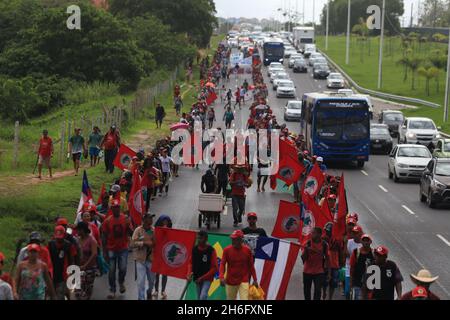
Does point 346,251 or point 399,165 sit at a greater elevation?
point 346,251

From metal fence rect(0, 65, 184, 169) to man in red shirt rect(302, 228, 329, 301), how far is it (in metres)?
17.8

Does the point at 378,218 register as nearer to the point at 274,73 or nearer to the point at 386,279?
the point at 386,279

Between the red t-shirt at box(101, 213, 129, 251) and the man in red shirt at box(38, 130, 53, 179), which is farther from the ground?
the red t-shirt at box(101, 213, 129, 251)

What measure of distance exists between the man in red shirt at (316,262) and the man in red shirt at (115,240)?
2922 mm

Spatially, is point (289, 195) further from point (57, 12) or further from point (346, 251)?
point (57, 12)

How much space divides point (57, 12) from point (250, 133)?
3022 cm

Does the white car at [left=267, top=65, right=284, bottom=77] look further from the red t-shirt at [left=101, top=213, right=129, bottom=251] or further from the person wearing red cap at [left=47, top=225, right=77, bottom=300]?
the person wearing red cap at [left=47, top=225, right=77, bottom=300]

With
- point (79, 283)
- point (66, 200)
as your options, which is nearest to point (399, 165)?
point (66, 200)

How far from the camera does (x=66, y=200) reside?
84.4 ft

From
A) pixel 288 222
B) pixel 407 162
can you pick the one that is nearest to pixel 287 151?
pixel 288 222

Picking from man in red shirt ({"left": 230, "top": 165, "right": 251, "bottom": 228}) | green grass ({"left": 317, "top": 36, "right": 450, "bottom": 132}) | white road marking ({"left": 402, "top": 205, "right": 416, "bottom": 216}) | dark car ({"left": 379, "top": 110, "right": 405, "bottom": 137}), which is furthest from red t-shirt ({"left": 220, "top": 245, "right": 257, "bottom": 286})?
green grass ({"left": 317, "top": 36, "right": 450, "bottom": 132})

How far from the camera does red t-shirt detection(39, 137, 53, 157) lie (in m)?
29.2

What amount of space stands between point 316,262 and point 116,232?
10.5 feet

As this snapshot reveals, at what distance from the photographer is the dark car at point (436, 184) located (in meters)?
28.1
